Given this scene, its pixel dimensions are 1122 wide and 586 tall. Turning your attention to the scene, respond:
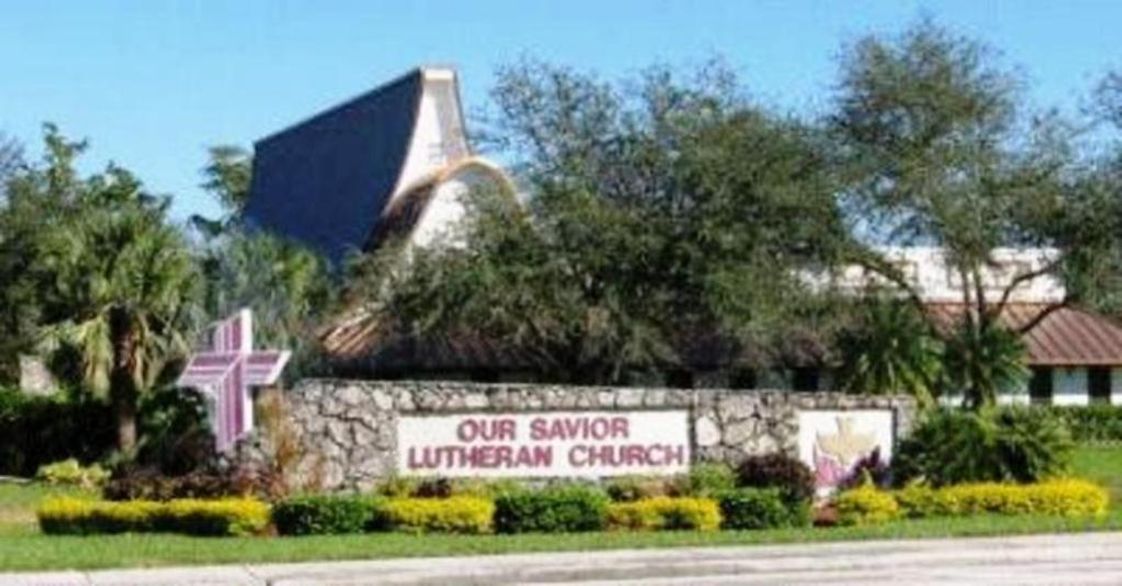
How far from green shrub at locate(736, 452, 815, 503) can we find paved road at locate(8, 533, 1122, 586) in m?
4.49

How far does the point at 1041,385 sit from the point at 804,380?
327 inches

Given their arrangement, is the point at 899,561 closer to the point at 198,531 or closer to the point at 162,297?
the point at 198,531

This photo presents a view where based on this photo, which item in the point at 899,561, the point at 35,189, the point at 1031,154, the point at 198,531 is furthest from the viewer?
the point at 35,189

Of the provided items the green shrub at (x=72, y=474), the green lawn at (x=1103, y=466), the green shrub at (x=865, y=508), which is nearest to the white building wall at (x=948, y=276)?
the green lawn at (x=1103, y=466)

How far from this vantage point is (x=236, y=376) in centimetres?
2636

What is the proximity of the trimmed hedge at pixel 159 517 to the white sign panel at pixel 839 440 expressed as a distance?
8.58 metres

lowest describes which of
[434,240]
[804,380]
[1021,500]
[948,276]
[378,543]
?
[378,543]

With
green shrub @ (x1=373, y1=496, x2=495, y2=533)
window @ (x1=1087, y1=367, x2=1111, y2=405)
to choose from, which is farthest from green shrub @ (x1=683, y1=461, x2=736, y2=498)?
window @ (x1=1087, y1=367, x2=1111, y2=405)

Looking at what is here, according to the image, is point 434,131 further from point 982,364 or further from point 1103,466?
point 1103,466

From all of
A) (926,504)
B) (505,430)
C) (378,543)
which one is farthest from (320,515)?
(926,504)

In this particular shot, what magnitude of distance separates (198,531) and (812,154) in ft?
83.7

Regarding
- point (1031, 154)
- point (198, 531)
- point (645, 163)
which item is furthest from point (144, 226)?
point (1031, 154)

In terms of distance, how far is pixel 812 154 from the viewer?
46.0m

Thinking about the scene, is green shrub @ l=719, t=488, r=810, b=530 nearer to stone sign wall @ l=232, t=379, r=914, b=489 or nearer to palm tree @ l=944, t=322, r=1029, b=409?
stone sign wall @ l=232, t=379, r=914, b=489
